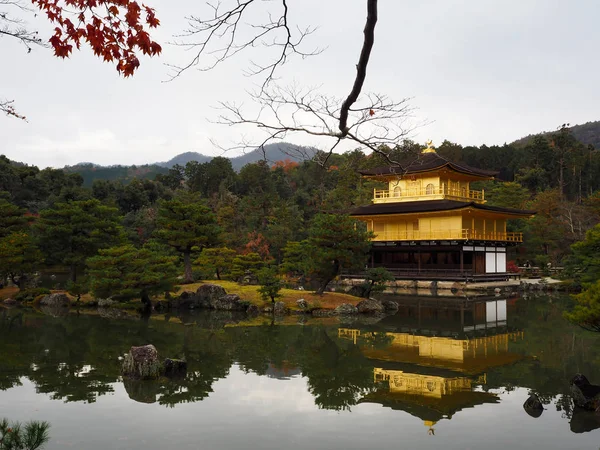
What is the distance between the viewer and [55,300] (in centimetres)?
2252

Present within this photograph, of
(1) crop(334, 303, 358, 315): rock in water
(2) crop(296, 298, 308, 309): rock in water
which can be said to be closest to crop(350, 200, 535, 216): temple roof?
(1) crop(334, 303, 358, 315): rock in water

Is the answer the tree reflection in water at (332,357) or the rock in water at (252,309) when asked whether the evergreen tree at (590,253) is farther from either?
the rock in water at (252,309)

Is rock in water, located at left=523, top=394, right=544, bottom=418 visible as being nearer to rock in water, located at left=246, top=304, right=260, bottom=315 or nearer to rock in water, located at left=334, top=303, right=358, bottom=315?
rock in water, located at left=334, top=303, right=358, bottom=315

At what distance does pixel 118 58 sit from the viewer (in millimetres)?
5062

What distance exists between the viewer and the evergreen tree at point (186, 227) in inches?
953

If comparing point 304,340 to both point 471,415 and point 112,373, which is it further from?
point 471,415

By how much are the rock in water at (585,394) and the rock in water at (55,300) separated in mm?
19790

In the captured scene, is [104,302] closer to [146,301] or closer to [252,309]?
[146,301]

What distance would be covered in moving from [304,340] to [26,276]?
17.0 meters

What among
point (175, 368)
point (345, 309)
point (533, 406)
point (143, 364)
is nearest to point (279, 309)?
point (345, 309)

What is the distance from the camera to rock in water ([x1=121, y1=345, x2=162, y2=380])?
396 inches

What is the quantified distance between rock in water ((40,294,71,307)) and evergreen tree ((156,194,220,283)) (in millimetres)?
4762

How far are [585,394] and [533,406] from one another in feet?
2.89


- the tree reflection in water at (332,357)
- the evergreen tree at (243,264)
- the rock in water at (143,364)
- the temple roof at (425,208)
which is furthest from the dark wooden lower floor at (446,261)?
the rock in water at (143,364)
